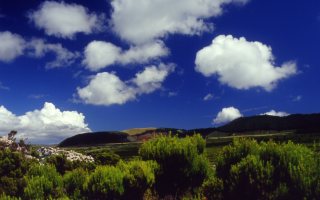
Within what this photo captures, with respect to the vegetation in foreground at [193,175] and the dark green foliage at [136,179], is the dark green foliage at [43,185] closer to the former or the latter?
the vegetation in foreground at [193,175]

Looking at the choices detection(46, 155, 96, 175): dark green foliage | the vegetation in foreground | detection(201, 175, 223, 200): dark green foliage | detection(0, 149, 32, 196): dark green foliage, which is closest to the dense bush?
the vegetation in foreground

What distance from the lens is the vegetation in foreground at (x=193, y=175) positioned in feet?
46.2

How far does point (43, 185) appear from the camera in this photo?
59.8 ft

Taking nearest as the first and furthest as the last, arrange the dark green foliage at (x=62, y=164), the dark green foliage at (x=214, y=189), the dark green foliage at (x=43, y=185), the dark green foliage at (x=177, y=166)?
the dark green foliage at (x=214, y=189) < the dark green foliage at (x=43, y=185) < the dark green foliage at (x=177, y=166) < the dark green foliage at (x=62, y=164)

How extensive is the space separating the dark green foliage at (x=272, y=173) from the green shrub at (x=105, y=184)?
3.90 meters

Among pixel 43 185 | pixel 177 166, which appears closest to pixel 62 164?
pixel 43 185

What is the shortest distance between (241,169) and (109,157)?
2194 centimetres

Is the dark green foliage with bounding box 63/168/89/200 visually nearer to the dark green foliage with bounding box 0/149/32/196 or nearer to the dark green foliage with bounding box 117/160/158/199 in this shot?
the dark green foliage with bounding box 117/160/158/199

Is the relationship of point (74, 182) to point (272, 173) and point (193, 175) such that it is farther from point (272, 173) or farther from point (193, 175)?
point (272, 173)

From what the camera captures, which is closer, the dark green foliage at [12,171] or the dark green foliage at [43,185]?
the dark green foliage at [43,185]

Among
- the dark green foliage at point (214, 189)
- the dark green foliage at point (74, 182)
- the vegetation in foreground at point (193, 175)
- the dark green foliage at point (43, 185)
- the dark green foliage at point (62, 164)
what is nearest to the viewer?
the vegetation in foreground at point (193, 175)

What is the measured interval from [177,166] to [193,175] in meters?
0.85

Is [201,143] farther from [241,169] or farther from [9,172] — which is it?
[9,172]

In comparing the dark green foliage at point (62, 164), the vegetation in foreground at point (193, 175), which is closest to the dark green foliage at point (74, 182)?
the vegetation in foreground at point (193, 175)
